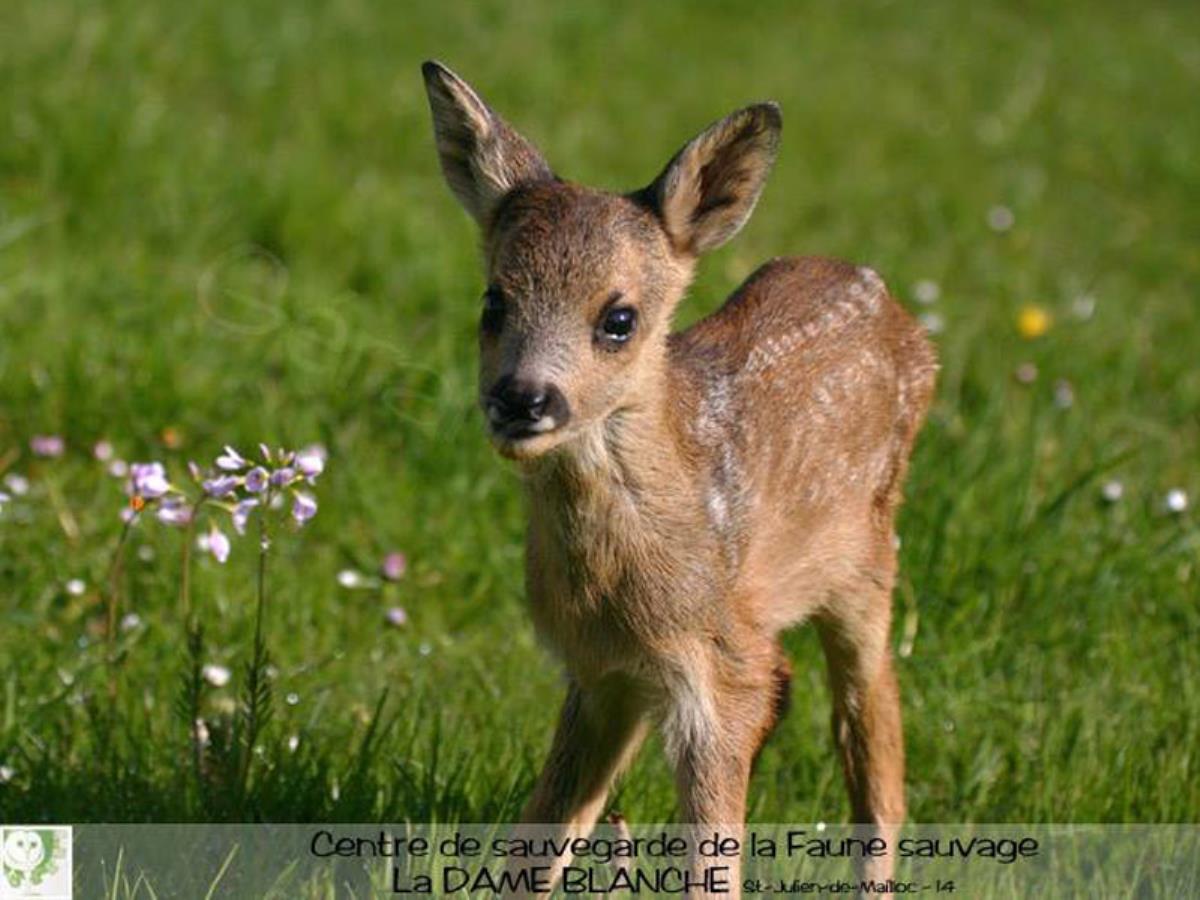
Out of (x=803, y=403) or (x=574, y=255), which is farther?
(x=803, y=403)

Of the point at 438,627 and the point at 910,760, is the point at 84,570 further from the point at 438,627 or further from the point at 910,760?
the point at 910,760

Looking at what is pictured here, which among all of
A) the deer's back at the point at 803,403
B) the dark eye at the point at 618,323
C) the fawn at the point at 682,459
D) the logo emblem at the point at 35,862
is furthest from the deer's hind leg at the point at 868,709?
the logo emblem at the point at 35,862

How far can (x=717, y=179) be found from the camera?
4039 millimetres

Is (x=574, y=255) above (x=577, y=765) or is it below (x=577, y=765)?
above

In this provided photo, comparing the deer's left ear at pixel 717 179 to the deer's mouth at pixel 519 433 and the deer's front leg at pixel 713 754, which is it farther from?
the deer's front leg at pixel 713 754

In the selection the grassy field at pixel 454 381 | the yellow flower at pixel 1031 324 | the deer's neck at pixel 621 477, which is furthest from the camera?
the yellow flower at pixel 1031 324

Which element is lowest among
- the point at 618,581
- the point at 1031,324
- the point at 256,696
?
the point at 256,696

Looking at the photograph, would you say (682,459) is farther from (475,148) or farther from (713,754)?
(475,148)

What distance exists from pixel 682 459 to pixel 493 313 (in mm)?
469

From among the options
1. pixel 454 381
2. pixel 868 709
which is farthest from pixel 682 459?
pixel 454 381

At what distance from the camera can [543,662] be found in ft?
16.6

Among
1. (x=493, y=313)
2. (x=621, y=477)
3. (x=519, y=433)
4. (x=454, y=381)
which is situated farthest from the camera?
(x=454, y=381)

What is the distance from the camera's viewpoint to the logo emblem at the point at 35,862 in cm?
390

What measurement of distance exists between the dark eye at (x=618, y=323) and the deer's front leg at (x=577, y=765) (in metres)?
0.69
